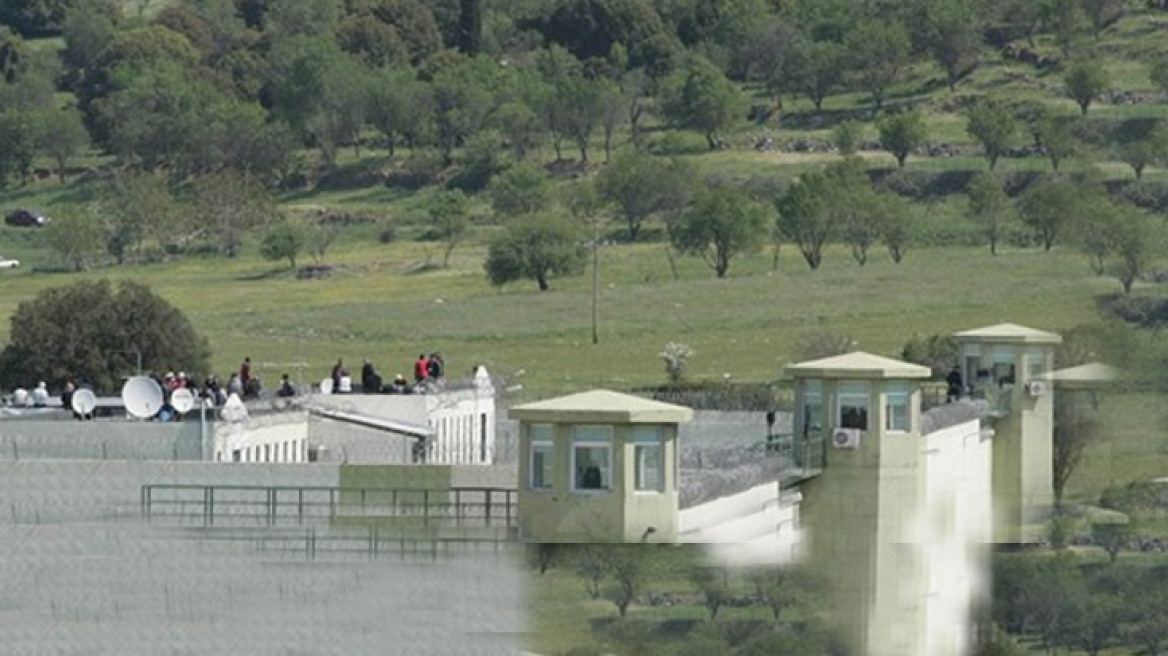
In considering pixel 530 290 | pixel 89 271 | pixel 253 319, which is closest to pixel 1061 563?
pixel 253 319

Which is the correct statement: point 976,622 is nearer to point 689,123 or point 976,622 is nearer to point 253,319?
point 253,319

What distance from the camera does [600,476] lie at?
29203mm

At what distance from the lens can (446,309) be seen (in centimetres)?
8762

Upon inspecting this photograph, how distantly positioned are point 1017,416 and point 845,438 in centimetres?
593

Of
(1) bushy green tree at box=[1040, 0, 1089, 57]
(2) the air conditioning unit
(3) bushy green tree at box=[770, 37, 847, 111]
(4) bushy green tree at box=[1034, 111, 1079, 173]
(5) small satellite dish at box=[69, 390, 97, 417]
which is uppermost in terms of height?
(1) bushy green tree at box=[1040, 0, 1089, 57]

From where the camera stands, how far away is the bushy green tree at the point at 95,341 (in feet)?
210

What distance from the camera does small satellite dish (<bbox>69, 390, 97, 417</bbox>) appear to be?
35906 millimetres

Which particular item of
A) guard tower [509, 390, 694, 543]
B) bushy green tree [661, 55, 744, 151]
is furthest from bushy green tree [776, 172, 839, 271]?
guard tower [509, 390, 694, 543]

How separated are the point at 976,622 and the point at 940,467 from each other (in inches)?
71.6

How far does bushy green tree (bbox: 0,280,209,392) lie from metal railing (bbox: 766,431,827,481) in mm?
30375

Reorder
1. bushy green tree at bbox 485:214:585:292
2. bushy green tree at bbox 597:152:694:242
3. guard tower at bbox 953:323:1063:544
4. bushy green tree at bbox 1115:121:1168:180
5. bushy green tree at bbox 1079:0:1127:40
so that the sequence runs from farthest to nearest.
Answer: bushy green tree at bbox 1079:0:1127:40 → bushy green tree at bbox 597:152:694:242 → bushy green tree at bbox 485:214:585:292 → bushy green tree at bbox 1115:121:1168:180 → guard tower at bbox 953:323:1063:544

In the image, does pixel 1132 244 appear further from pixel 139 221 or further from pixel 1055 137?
pixel 139 221

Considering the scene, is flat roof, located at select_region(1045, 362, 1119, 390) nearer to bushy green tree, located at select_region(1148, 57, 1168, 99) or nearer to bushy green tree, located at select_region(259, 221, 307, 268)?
bushy green tree, located at select_region(259, 221, 307, 268)

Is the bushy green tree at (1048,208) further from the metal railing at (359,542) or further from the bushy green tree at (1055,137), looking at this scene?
the metal railing at (359,542)
